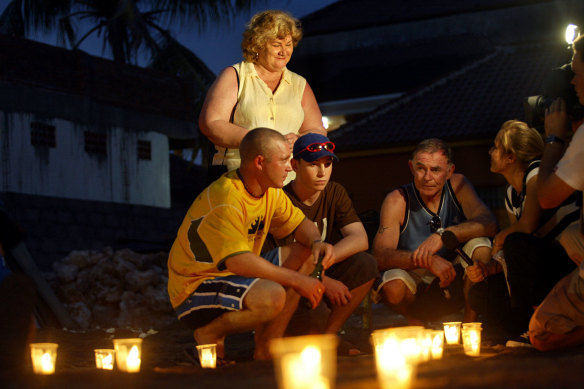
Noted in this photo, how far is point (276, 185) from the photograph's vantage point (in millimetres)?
4574

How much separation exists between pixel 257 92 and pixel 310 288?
1607 mm

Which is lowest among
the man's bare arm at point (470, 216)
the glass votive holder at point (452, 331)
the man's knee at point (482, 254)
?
the glass votive holder at point (452, 331)

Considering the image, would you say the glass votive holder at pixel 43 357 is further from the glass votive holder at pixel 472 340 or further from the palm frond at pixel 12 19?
the palm frond at pixel 12 19

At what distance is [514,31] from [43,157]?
1498cm

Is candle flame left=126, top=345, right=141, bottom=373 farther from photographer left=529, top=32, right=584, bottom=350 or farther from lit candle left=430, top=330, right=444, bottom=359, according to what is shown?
photographer left=529, top=32, right=584, bottom=350

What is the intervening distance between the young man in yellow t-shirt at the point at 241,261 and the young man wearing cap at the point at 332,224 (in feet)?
1.11

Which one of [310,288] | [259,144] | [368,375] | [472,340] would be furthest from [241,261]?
[472,340]

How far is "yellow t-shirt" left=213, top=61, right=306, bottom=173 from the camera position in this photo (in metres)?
5.38

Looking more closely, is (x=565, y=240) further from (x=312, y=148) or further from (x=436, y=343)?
(x=312, y=148)

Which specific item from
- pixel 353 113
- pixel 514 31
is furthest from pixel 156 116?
pixel 514 31

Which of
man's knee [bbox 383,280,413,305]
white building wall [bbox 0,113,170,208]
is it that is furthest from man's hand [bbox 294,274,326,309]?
white building wall [bbox 0,113,170,208]

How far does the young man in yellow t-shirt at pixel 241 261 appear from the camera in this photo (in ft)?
14.4

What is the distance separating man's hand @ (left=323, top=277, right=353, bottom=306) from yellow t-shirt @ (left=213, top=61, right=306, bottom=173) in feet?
3.08

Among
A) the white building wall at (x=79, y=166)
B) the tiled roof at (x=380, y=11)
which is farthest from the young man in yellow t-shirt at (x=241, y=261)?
the tiled roof at (x=380, y=11)
